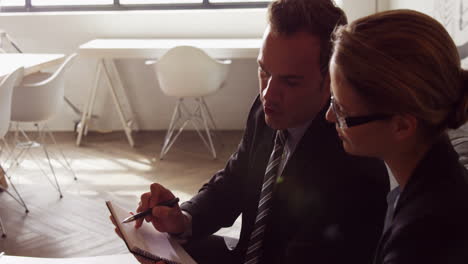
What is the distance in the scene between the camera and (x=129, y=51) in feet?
17.6

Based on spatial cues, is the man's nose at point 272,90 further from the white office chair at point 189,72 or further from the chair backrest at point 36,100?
the white office chair at point 189,72

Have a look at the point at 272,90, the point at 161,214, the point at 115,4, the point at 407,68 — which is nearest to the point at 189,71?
the point at 115,4

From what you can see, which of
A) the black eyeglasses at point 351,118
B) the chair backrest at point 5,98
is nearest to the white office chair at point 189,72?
the chair backrest at point 5,98

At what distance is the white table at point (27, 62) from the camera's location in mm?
4449

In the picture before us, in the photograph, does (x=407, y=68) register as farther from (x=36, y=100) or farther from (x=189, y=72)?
(x=189, y=72)

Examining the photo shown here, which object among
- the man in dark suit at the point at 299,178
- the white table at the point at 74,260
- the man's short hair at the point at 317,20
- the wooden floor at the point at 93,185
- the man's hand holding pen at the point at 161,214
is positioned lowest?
the wooden floor at the point at 93,185

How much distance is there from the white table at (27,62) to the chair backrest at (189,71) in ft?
2.66

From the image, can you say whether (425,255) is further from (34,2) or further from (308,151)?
(34,2)

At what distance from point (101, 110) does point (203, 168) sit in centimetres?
168

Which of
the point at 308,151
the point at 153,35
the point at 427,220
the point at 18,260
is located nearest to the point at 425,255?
the point at 427,220

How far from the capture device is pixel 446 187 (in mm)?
1112

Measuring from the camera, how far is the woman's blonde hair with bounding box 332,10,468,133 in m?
1.06

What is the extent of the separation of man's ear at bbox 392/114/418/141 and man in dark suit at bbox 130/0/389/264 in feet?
1.19

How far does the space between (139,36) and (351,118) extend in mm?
5119
